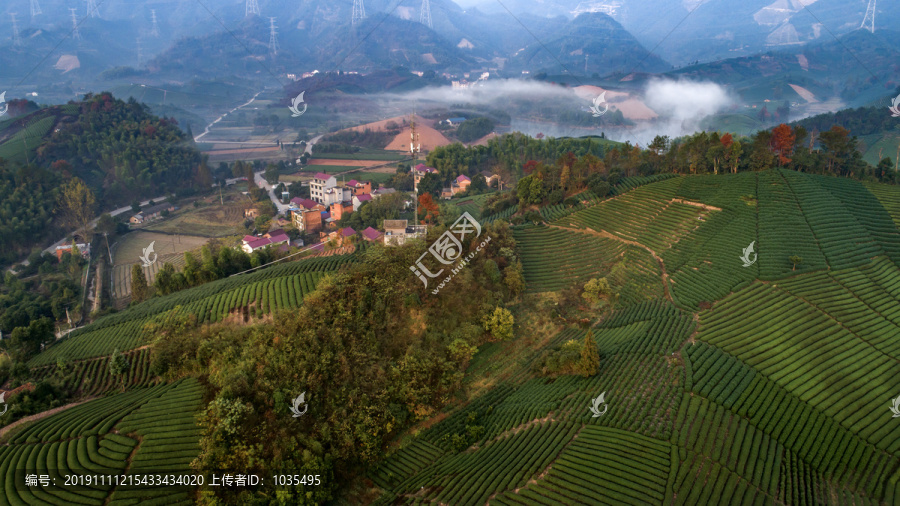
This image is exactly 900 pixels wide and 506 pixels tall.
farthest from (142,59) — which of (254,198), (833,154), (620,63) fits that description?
(833,154)

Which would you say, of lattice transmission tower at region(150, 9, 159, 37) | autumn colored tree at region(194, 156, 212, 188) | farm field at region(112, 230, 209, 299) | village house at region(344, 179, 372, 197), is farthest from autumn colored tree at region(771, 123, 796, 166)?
lattice transmission tower at region(150, 9, 159, 37)

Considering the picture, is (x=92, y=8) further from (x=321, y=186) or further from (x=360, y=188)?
(x=360, y=188)

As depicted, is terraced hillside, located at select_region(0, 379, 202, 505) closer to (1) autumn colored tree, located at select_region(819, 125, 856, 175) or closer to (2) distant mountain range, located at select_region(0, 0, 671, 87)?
(1) autumn colored tree, located at select_region(819, 125, 856, 175)

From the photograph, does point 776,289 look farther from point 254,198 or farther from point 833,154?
point 254,198

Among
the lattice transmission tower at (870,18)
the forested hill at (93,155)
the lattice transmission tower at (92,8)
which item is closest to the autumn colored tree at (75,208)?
the forested hill at (93,155)

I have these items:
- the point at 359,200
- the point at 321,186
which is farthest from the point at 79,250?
the point at 359,200

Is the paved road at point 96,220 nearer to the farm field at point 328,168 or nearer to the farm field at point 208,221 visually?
the farm field at point 208,221
